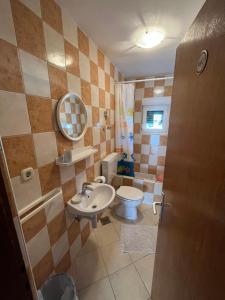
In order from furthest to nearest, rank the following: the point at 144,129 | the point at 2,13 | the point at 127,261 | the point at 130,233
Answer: the point at 144,129
the point at 130,233
the point at 127,261
the point at 2,13

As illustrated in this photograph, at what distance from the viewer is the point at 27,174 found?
0.85m

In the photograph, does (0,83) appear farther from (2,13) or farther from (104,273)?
(104,273)

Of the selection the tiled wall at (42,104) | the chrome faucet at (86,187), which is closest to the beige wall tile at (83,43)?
the tiled wall at (42,104)

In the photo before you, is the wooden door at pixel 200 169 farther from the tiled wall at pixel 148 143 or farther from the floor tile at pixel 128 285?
the tiled wall at pixel 148 143

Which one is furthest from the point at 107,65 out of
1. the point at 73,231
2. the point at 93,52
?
the point at 73,231

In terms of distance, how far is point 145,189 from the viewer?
2.34 meters

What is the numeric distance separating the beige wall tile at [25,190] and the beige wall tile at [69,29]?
117cm

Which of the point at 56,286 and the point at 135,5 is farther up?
the point at 135,5

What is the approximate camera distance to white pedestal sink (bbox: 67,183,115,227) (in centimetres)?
121

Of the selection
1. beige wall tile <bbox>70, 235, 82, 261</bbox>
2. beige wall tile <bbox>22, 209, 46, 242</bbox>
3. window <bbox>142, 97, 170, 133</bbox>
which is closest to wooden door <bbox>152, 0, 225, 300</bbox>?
beige wall tile <bbox>22, 209, 46, 242</bbox>

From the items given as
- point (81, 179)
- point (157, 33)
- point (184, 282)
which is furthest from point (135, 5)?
point (184, 282)

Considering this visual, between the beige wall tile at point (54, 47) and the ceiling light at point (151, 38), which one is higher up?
the ceiling light at point (151, 38)

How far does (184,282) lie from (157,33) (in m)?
1.97

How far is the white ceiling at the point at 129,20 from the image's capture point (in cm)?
103
